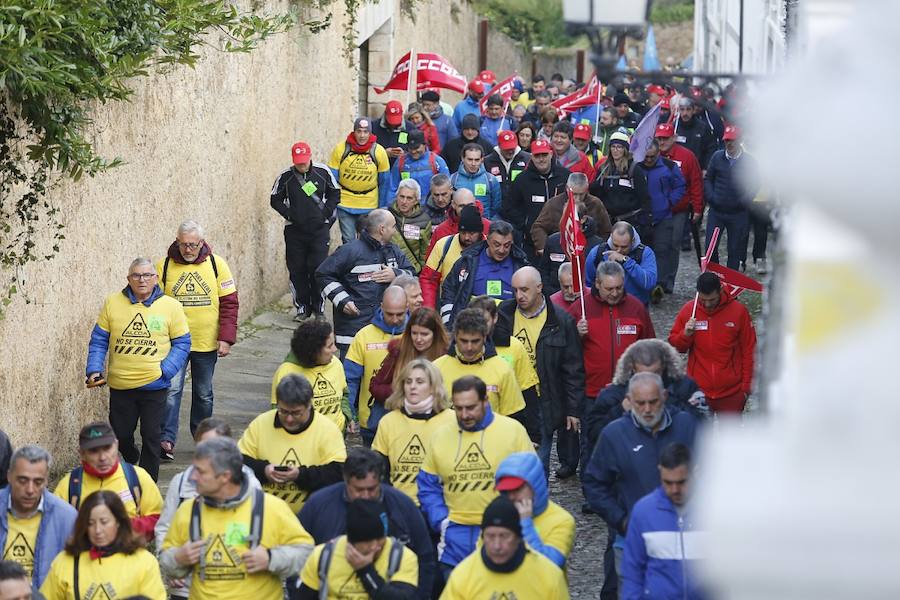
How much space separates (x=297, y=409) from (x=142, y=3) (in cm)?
371

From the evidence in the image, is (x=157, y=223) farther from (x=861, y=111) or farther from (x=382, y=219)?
(x=861, y=111)

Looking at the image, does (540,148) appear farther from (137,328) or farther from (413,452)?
(413,452)

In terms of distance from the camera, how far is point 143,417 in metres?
11.1

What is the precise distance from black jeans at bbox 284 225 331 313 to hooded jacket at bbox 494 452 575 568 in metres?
8.37

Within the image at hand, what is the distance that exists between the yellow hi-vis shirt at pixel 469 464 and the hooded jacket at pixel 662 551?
39.8 inches

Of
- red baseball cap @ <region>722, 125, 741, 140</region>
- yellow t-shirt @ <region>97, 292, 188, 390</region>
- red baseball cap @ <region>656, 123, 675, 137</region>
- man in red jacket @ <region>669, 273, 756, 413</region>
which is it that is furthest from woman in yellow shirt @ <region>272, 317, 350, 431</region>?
red baseball cap @ <region>656, 123, 675, 137</region>

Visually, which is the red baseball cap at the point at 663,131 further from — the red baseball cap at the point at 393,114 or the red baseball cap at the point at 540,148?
the red baseball cap at the point at 393,114

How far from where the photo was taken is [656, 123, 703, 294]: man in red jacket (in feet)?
57.3

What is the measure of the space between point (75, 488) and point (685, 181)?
1051 centimetres

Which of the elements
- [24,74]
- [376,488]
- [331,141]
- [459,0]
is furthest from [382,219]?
[459,0]

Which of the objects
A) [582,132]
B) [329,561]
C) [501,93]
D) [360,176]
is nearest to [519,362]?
[329,561]

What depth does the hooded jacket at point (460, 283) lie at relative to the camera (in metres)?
12.0

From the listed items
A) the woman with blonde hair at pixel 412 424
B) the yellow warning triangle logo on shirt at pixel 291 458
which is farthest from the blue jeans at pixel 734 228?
the yellow warning triangle logo on shirt at pixel 291 458

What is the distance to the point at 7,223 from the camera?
10.3 m
